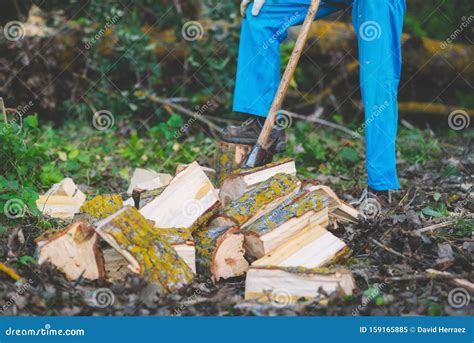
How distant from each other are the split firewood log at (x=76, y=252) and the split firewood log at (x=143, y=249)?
0.32 ft

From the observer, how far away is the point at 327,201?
3.14 meters

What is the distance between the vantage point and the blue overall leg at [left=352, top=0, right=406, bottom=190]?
11.6ft

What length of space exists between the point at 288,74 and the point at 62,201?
1.45m

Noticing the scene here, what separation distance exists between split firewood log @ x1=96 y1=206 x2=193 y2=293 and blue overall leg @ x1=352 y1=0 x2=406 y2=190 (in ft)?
4.54

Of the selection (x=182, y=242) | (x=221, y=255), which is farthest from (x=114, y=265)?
(x=221, y=255)

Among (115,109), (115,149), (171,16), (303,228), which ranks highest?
(171,16)

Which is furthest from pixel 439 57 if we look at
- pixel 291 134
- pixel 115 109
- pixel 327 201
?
pixel 327 201

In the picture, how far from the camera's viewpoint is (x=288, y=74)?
3.61 m

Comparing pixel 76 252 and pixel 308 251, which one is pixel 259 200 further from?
pixel 76 252

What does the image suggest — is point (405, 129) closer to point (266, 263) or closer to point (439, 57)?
point (439, 57)

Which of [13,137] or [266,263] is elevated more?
[13,137]

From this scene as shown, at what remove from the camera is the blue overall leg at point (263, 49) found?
3.69 m

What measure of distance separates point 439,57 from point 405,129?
33.4 inches

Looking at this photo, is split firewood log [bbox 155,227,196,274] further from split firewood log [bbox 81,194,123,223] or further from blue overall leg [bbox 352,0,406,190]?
blue overall leg [bbox 352,0,406,190]
